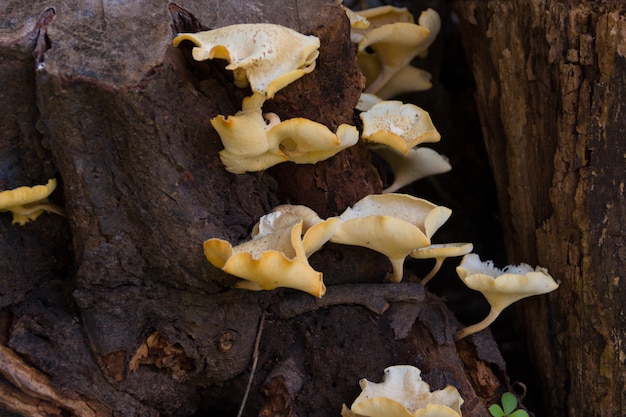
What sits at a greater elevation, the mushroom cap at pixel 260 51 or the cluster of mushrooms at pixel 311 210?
the mushroom cap at pixel 260 51

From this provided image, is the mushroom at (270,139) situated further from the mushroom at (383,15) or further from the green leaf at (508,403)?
the green leaf at (508,403)

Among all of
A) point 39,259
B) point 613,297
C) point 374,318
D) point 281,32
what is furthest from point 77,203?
point 613,297

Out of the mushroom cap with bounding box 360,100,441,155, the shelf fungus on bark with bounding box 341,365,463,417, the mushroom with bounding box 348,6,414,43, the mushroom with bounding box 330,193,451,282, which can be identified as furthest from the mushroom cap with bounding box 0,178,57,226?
the mushroom with bounding box 348,6,414,43

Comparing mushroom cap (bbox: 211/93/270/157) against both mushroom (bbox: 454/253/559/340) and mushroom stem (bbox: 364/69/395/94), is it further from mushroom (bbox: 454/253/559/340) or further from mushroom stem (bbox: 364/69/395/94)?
mushroom stem (bbox: 364/69/395/94)

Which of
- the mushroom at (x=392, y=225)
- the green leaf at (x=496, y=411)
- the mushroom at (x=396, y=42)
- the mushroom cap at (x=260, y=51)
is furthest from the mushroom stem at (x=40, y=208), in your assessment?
the green leaf at (x=496, y=411)

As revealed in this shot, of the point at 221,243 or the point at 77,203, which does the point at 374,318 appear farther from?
the point at 77,203

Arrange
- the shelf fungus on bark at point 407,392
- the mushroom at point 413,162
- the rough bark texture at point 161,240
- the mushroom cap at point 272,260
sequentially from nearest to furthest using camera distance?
the mushroom cap at point 272,260 → the rough bark texture at point 161,240 → the shelf fungus on bark at point 407,392 → the mushroom at point 413,162

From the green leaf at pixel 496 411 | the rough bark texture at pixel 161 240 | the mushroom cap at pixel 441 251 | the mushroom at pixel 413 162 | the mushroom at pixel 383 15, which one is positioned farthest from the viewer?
the mushroom at pixel 383 15
